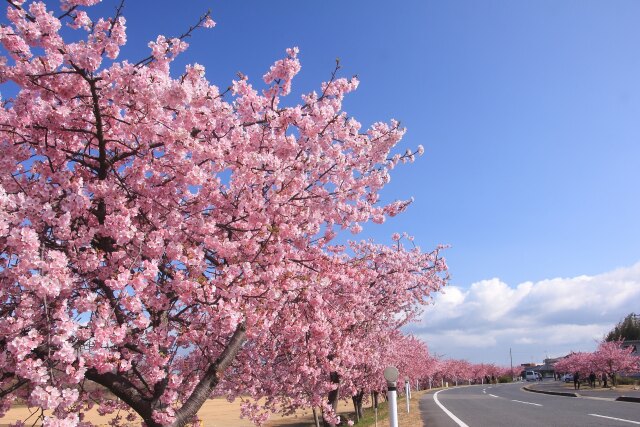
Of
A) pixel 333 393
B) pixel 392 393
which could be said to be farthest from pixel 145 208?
pixel 333 393

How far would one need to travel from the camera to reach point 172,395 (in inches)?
254

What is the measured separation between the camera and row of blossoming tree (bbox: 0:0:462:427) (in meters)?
5.02

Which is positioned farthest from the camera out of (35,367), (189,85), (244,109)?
(244,109)

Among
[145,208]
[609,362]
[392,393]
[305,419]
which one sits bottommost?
[305,419]

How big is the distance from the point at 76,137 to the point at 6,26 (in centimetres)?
144

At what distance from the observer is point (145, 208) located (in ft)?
20.6

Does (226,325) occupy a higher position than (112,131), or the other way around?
(112,131)

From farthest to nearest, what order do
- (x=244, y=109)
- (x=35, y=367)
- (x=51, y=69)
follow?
(x=244, y=109)
(x=51, y=69)
(x=35, y=367)

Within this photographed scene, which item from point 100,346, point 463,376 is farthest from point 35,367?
point 463,376

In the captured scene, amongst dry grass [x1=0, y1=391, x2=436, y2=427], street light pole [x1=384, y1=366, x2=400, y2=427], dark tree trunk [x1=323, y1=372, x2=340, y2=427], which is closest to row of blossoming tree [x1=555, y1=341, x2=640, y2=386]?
dry grass [x1=0, y1=391, x2=436, y2=427]

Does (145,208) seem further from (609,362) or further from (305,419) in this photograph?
(609,362)

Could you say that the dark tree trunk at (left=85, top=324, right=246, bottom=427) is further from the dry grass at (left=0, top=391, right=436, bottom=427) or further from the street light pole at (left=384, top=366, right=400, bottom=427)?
the street light pole at (left=384, top=366, right=400, bottom=427)

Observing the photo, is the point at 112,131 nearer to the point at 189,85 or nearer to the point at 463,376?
the point at 189,85

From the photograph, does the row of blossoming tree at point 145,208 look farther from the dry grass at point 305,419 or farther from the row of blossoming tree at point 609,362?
the row of blossoming tree at point 609,362
